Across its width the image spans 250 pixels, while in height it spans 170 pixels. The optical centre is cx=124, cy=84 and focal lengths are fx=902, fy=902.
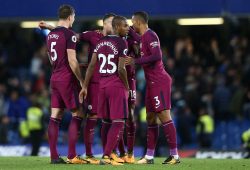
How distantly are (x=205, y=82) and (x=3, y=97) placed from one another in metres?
5.57

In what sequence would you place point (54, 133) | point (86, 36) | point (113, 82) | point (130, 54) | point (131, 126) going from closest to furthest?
point (113, 82)
point (54, 133)
point (86, 36)
point (131, 126)
point (130, 54)

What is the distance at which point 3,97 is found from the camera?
24766 mm

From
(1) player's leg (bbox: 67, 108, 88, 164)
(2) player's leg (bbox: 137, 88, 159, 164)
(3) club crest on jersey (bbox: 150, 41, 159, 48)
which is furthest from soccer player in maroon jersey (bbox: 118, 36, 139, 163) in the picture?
(1) player's leg (bbox: 67, 108, 88, 164)

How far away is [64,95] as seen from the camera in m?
14.2

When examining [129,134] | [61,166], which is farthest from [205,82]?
[61,166]

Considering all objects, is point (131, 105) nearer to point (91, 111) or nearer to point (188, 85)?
point (91, 111)

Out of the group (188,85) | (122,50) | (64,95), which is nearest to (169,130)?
(122,50)

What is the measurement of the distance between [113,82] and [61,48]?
107cm

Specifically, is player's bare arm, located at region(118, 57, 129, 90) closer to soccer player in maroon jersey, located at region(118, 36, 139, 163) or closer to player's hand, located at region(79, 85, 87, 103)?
player's hand, located at region(79, 85, 87, 103)

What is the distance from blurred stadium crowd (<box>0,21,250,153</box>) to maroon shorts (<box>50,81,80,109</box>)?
7.54m

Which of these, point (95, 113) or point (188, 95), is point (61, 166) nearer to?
point (95, 113)

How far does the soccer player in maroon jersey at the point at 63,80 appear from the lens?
14.2 m

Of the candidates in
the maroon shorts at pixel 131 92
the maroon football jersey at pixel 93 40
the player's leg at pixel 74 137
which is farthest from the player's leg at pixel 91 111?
the maroon shorts at pixel 131 92

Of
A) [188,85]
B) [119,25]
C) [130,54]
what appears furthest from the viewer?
[188,85]
